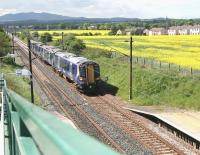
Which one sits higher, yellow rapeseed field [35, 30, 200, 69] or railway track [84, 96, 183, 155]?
yellow rapeseed field [35, 30, 200, 69]

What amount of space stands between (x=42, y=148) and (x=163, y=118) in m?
23.3

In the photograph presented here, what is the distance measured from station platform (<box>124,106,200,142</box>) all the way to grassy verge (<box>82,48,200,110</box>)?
161 centimetres

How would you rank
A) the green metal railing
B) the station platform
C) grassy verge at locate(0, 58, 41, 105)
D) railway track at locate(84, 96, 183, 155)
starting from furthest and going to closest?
grassy verge at locate(0, 58, 41, 105) < the station platform < railway track at locate(84, 96, 183, 155) < the green metal railing

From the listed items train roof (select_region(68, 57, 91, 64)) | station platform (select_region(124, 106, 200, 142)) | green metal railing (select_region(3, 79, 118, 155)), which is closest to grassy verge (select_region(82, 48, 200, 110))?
station platform (select_region(124, 106, 200, 142))

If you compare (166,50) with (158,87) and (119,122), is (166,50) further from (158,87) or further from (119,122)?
(119,122)

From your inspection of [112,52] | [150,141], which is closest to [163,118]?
[150,141]

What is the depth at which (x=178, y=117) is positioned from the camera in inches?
979

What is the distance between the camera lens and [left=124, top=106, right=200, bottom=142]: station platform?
21172 mm

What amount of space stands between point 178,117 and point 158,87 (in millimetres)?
9730

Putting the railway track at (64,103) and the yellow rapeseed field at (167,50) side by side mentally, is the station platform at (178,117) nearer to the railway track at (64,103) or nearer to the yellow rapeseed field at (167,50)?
the railway track at (64,103)

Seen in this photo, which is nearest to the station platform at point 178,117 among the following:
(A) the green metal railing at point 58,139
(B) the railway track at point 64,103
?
(B) the railway track at point 64,103

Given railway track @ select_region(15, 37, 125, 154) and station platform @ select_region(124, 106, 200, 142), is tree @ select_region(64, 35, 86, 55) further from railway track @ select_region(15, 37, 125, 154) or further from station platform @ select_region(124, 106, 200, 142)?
station platform @ select_region(124, 106, 200, 142)

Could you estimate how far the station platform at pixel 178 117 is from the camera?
69.5 ft

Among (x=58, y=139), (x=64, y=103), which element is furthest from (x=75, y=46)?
(x=58, y=139)
